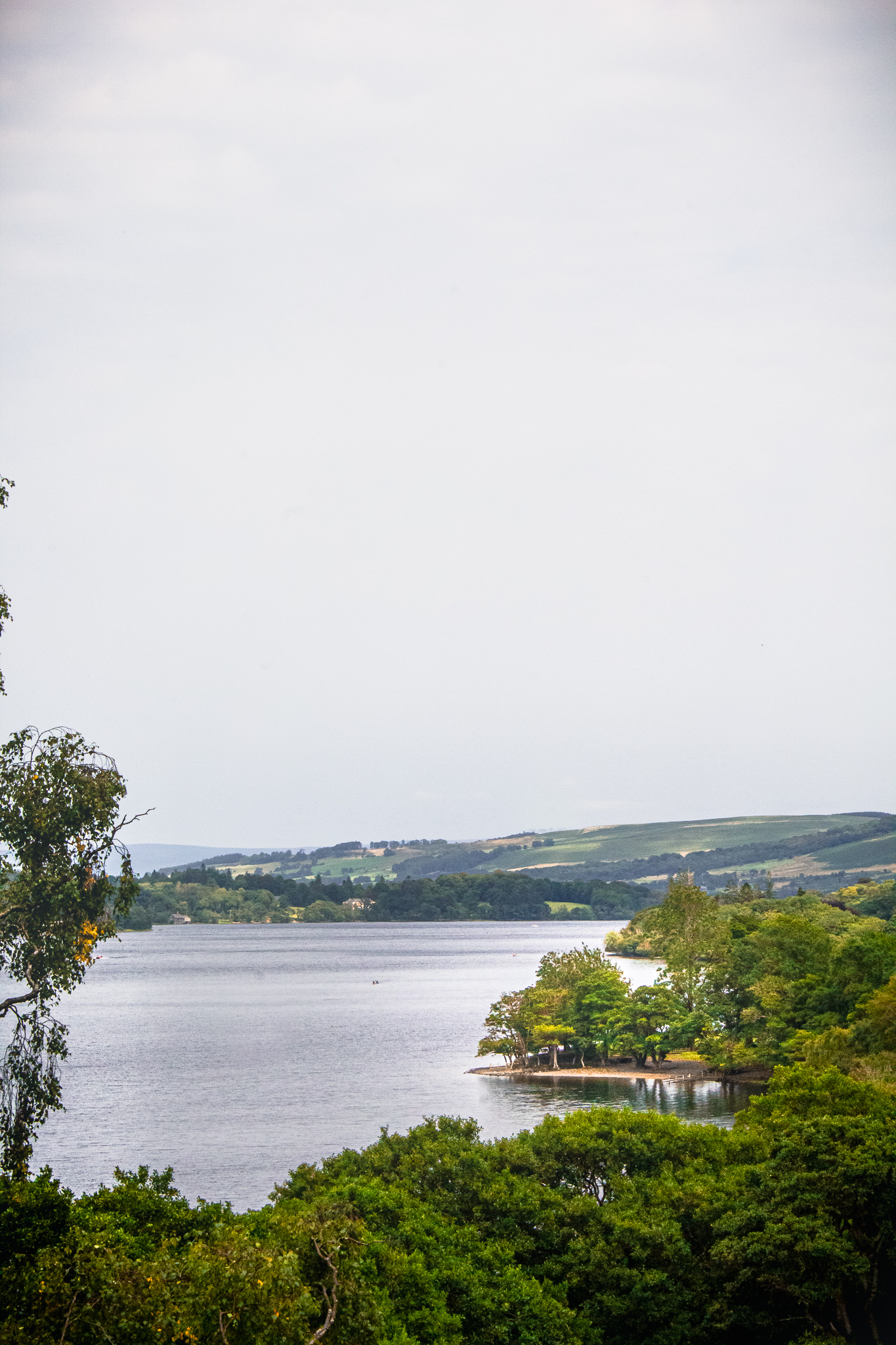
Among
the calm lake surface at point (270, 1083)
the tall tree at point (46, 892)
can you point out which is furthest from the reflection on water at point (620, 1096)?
the tall tree at point (46, 892)

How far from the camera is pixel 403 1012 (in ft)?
324

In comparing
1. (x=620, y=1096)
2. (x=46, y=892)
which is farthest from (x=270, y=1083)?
(x=46, y=892)

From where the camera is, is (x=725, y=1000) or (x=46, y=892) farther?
(x=725, y=1000)

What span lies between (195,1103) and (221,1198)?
21.4m

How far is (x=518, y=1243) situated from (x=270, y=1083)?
4552 centimetres

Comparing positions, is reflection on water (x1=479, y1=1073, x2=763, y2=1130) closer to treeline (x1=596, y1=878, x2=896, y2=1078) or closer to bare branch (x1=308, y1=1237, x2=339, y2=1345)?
treeline (x1=596, y1=878, x2=896, y2=1078)

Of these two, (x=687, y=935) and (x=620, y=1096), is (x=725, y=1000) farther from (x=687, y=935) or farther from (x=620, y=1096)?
(x=687, y=935)

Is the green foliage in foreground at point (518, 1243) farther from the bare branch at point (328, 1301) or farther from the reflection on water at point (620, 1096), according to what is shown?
the reflection on water at point (620, 1096)

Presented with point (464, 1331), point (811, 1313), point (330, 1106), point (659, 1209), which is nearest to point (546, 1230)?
point (659, 1209)

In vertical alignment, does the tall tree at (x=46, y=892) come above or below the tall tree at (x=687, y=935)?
above

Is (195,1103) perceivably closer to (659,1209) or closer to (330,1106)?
(330,1106)

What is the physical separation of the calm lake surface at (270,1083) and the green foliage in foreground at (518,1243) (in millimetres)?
17415

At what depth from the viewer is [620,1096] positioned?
59281 millimetres

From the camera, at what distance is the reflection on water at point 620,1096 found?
53094 mm
